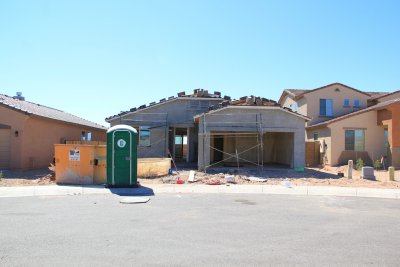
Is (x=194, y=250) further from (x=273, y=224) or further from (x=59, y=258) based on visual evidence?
(x=273, y=224)

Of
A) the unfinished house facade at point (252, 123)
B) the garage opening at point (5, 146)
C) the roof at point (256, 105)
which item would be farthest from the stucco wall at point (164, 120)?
the garage opening at point (5, 146)

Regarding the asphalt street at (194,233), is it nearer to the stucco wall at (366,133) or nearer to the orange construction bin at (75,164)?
the orange construction bin at (75,164)

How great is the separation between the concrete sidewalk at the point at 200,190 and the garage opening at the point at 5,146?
19.3ft

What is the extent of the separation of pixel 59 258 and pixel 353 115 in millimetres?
24166

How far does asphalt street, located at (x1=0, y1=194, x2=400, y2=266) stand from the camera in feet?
17.7

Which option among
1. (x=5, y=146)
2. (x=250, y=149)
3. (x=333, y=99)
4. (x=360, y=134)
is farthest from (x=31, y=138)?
(x=333, y=99)

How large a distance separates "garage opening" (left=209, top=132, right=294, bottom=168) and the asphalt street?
12390mm

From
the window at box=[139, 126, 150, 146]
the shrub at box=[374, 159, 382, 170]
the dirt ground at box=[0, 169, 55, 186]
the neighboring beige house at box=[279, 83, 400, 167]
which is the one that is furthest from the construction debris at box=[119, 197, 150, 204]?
the shrub at box=[374, 159, 382, 170]

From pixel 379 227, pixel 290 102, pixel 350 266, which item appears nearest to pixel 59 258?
pixel 350 266

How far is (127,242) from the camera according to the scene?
20.2ft

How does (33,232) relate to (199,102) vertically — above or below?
below

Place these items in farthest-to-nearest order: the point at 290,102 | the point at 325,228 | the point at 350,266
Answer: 1. the point at 290,102
2. the point at 325,228
3. the point at 350,266

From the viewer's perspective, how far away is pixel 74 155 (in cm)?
1347

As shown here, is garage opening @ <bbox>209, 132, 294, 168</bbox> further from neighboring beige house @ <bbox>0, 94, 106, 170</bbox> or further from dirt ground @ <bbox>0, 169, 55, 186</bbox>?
dirt ground @ <bbox>0, 169, 55, 186</bbox>
